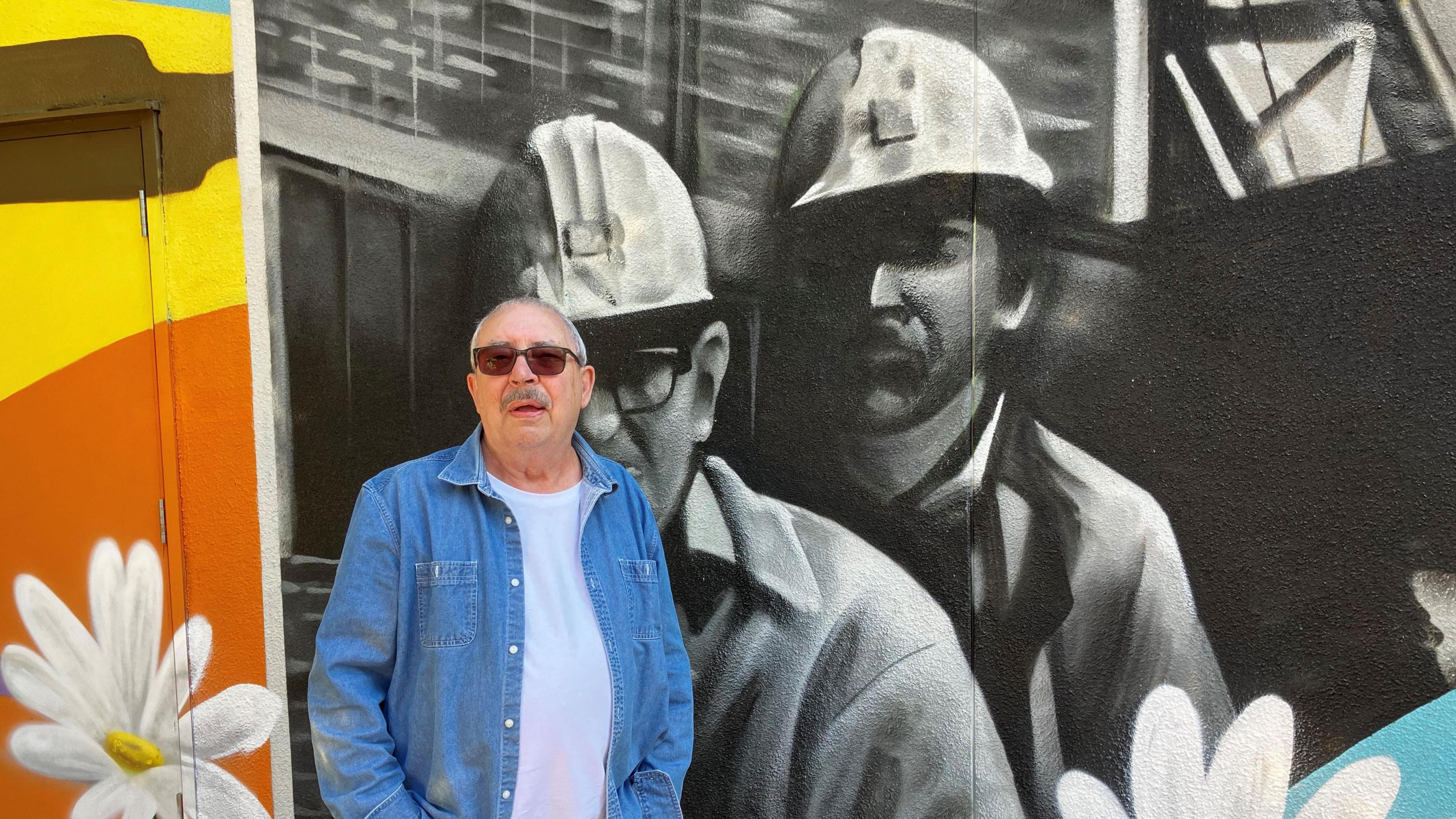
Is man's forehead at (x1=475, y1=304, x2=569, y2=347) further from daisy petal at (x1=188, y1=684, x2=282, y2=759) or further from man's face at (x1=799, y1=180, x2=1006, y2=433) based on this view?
daisy petal at (x1=188, y1=684, x2=282, y2=759)

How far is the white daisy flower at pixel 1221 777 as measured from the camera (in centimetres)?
222

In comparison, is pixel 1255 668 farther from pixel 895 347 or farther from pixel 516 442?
pixel 516 442

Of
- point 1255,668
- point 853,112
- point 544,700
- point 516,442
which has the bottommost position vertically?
point 1255,668

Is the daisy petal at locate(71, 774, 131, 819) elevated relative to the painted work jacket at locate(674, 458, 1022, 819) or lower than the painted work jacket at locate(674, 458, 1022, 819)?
lower

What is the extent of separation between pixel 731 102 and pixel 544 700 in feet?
5.77

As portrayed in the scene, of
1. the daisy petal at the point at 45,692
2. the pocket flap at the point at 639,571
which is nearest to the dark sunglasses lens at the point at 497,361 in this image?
the pocket flap at the point at 639,571

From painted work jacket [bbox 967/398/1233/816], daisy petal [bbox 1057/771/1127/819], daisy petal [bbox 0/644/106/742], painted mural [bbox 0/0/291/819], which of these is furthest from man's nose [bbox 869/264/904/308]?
daisy petal [bbox 0/644/106/742]

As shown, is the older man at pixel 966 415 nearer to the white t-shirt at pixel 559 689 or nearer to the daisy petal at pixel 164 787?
the white t-shirt at pixel 559 689

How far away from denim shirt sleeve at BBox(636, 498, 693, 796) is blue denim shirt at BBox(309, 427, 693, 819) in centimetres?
7

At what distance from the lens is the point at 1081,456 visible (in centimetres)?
240

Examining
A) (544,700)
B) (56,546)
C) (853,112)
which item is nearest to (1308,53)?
(853,112)

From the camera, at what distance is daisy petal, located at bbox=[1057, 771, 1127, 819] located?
2391 mm

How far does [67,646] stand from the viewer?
320 cm

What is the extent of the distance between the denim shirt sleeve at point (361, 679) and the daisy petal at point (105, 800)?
2.02 metres
